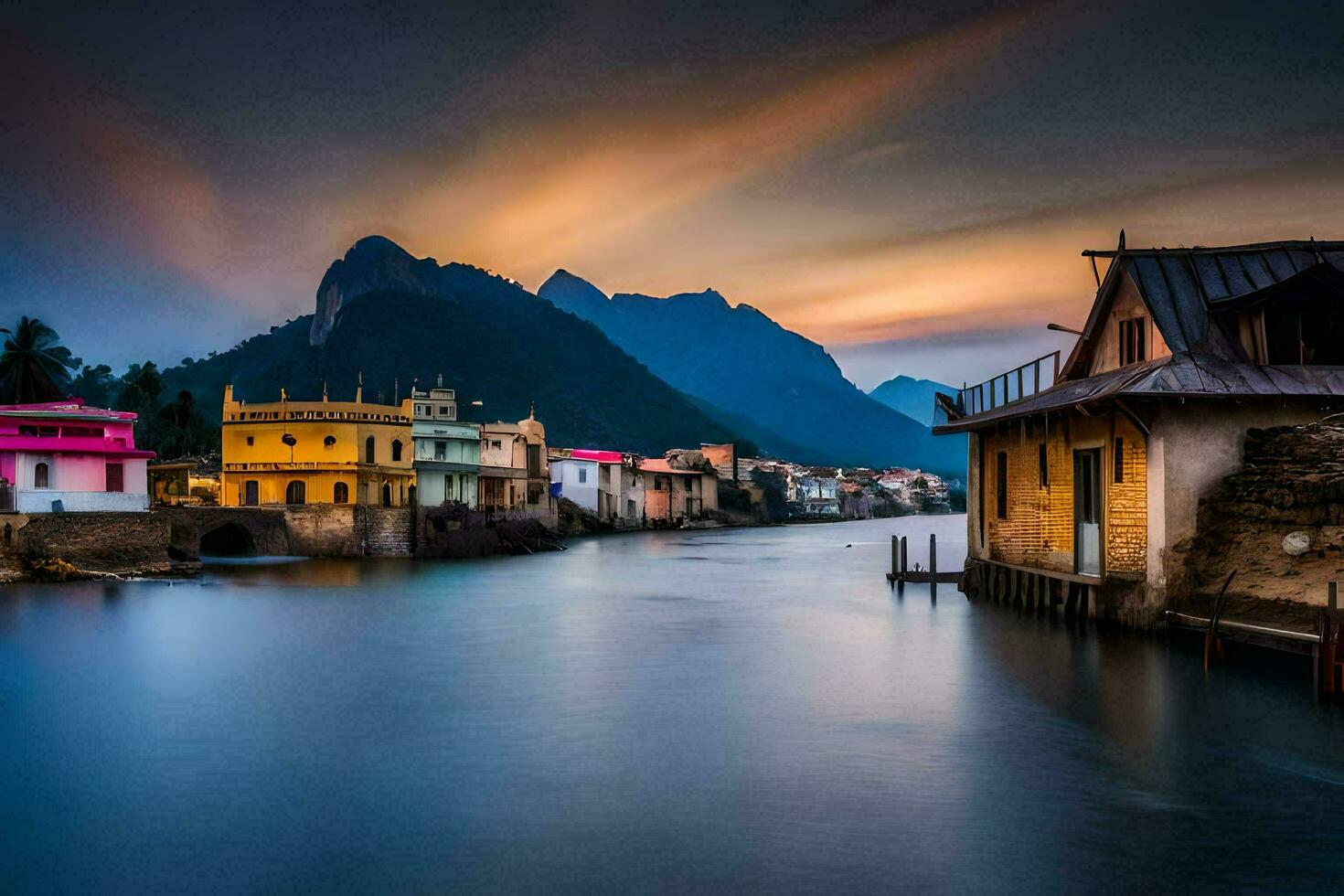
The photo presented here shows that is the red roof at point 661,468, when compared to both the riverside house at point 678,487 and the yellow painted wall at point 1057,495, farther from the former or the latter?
the yellow painted wall at point 1057,495

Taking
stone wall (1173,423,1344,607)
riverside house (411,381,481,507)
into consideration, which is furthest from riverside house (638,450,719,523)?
stone wall (1173,423,1344,607)

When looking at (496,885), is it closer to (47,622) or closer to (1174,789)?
(1174,789)

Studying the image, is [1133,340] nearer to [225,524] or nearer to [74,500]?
[74,500]

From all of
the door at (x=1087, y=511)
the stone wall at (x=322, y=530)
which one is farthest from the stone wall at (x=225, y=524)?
the door at (x=1087, y=511)

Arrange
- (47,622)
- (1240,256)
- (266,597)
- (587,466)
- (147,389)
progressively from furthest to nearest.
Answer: (587,466) → (147,389) → (266,597) → (47,622) → (1240,256)

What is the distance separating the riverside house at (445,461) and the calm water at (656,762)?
121 feet

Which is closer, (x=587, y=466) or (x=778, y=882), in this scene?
(x=778, y=882)

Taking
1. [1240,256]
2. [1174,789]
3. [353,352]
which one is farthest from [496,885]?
[353,352]

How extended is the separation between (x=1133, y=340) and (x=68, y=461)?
4201 centimetres

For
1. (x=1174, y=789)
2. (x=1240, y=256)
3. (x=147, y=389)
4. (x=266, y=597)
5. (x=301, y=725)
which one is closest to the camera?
(x=1174, y=789)

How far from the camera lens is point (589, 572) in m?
55.4

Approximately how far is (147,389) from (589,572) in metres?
53.0

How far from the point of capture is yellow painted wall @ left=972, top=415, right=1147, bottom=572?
869 inches

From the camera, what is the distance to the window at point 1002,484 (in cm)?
3034
